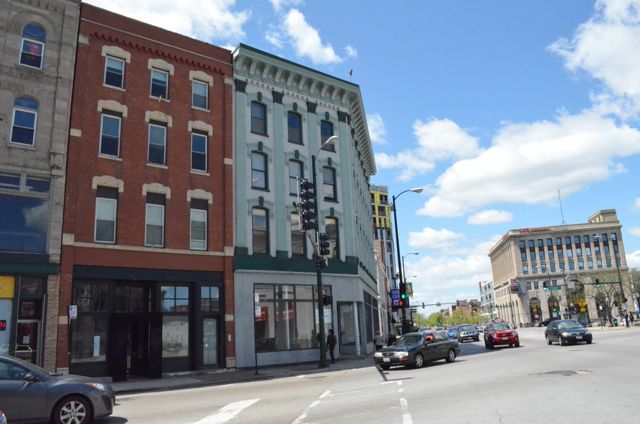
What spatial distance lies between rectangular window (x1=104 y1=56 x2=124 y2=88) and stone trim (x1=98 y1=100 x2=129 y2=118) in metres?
0.95

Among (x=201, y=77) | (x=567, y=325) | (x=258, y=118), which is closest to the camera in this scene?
(x=201, y=77)

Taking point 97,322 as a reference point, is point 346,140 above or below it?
above

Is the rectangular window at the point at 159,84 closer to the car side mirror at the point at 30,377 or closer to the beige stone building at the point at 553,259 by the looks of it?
the car side mirror at the point at 30,377

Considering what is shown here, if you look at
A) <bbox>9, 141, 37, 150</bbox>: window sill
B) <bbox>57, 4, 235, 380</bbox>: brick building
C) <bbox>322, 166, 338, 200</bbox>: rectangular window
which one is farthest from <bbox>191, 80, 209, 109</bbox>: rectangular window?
<bbox>322, 166, 338, 200</bbox>: rectangular window

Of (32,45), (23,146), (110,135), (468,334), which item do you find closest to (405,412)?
(23,146)

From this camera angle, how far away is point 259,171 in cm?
2883

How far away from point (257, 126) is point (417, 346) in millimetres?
15180

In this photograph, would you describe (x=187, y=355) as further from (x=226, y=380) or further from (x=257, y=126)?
(x=257, y=126)

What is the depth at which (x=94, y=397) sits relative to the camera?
1013 cm

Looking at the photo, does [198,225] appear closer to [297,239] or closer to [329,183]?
[297,239]

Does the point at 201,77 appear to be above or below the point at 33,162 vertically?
above

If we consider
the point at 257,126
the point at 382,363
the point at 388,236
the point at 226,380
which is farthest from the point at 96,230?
the point at 388,236

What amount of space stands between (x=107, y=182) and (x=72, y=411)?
49.0ft

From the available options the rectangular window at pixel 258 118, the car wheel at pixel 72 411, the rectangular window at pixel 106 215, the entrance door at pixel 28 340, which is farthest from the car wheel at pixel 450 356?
the entrance door at pixel 28 340
